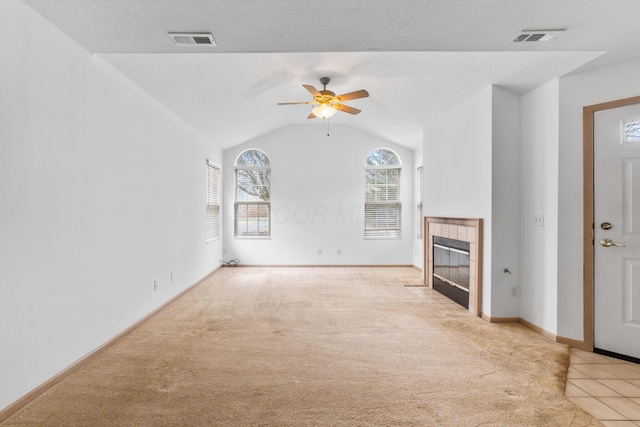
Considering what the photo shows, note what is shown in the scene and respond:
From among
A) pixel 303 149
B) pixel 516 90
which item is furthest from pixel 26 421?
pixel 303 149

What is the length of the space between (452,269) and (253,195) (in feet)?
14.5

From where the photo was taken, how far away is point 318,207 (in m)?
6.89

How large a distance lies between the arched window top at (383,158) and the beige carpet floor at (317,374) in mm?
3794

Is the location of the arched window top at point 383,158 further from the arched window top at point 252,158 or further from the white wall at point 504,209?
the white wall at point 504,209

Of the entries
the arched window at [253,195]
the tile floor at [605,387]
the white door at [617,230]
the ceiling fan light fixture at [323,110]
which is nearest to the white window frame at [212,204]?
the arched window at [253,195]

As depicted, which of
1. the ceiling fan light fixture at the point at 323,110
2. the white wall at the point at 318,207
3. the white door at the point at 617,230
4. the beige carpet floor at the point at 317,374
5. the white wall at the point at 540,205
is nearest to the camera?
the beige carpet floor at the point at 317,374

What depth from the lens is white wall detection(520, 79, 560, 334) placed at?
305 cm

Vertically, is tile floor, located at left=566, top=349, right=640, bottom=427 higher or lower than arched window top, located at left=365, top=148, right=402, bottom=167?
lower

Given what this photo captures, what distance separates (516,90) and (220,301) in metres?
4.46

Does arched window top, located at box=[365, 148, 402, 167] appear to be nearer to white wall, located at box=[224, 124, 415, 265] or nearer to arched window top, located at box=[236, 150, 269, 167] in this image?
white wall, located at box=[224, 124, 415, 265]

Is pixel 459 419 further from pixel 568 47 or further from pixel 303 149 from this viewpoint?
pixel 303 149

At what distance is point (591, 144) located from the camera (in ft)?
9.31

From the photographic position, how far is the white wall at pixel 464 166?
11.7 feet

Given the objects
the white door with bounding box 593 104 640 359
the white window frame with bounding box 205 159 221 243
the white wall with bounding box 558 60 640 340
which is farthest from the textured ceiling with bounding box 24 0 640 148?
the white window frame with bounding box 205 159 221 243
